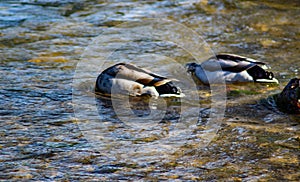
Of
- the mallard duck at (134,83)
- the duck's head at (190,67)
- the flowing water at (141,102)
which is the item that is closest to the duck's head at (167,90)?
the mallard duck at (134,83)

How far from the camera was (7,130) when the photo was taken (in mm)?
5078

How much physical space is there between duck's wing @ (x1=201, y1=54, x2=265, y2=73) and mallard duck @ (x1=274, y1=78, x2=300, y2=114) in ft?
3.36

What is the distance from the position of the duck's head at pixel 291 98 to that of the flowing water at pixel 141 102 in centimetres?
14

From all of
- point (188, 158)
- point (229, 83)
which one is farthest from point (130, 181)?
point (229, 83)

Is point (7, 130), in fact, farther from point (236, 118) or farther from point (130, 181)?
point (236, 118)

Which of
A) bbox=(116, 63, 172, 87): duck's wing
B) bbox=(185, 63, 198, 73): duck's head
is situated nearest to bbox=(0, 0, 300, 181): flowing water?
bbox=(185, 63, 198, 73): duck's head

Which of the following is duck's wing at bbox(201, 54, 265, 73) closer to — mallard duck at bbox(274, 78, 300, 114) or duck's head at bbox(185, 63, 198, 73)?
duck's head at bbox(185, 63, 198, 73)

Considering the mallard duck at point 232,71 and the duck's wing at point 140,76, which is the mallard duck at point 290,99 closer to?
the mallard duck at point 232,71

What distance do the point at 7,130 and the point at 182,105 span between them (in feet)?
6.13

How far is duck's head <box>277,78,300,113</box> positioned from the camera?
19.0 feet

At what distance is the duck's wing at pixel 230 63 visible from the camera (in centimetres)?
715

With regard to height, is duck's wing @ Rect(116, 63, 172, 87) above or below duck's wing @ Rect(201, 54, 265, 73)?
above

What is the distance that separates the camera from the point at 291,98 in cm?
586

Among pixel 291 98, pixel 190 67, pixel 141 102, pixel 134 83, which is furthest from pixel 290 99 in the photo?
pixel 190 67
